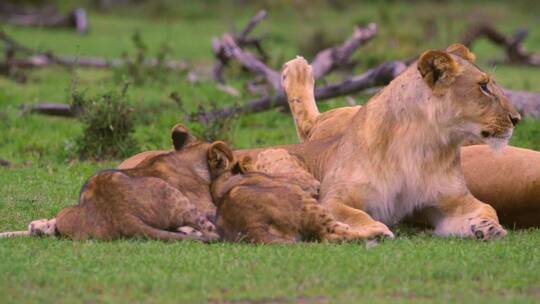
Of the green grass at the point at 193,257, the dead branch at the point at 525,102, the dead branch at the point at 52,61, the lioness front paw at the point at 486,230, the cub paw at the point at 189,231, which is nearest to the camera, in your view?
the green grass at the point at 193,257

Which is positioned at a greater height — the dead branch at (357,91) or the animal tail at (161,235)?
the dead branch at (357,91)

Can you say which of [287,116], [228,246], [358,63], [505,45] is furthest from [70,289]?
[505,45]

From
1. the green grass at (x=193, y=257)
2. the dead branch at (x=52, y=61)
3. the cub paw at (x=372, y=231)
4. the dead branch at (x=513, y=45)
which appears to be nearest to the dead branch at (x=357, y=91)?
the green grass at (x=193, y=257)

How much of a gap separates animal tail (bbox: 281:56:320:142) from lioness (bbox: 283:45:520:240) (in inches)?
68.0

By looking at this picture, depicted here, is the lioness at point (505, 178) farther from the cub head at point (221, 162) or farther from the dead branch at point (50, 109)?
the dead branch at point (50, 109)

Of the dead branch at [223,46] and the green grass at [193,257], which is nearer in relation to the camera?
the green grass at [193,257]

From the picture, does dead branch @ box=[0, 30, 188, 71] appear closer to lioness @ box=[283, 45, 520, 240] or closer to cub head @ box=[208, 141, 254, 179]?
cub head @ box=[208, 141, 254, 179]

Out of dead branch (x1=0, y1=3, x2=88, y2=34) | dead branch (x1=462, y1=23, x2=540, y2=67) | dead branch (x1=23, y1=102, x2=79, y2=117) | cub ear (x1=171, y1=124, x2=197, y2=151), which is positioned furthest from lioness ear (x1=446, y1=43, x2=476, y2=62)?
dead branch (x1=0, y1=3, x2=88, y2=34)

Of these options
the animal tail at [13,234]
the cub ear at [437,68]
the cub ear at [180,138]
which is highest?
the cub ear at [437,68]

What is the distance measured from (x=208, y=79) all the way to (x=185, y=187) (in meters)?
7.83

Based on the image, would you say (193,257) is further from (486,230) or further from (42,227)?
(486,230)

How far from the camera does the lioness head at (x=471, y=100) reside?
645 cm

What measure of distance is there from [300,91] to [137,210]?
8.43ft

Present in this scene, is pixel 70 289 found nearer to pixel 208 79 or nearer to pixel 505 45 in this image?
pixel 208 79
